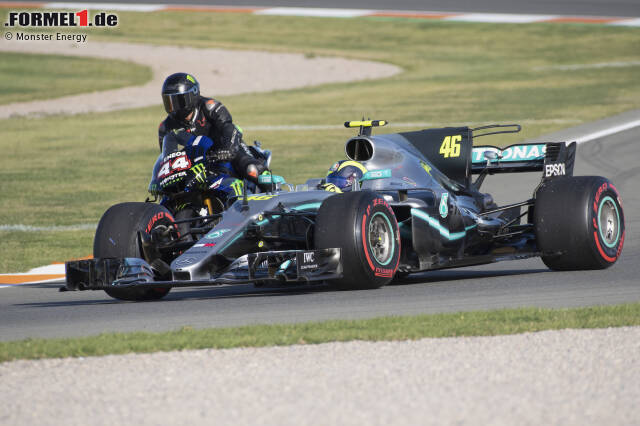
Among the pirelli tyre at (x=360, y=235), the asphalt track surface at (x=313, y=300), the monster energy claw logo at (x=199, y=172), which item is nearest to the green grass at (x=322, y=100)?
the asphalt track surface at (x=313, y=300)

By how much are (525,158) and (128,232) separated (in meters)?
4.40

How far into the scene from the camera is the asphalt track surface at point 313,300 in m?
8.54

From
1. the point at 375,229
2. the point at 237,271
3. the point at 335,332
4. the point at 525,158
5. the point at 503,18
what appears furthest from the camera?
the point at 503,18

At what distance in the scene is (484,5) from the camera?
47.0 metres

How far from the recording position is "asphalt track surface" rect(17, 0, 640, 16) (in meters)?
44.5

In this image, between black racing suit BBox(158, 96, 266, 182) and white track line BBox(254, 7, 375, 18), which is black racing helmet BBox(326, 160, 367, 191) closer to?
black racing suit BBox(158, 96, 266, 182)

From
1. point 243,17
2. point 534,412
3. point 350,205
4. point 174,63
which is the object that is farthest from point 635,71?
point 534,412

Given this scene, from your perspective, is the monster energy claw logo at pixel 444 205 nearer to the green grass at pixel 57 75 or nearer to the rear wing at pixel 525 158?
the rear wing at pixel 525 158

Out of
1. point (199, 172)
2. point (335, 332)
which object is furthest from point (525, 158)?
point (335, 332)

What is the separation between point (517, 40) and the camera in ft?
143

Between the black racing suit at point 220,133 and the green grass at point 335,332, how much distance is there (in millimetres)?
3460

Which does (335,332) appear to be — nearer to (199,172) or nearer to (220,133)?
(199,172)

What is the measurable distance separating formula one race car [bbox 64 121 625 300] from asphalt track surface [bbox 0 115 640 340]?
0.70 feet

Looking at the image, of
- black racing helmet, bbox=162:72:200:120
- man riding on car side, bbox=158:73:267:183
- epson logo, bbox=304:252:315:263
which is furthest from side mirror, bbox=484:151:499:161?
epson logo, bbox=304:252:315:263
